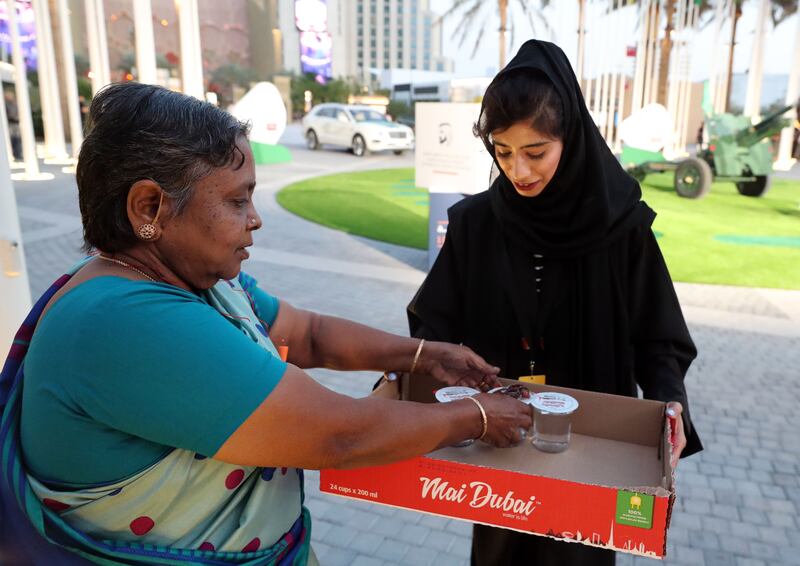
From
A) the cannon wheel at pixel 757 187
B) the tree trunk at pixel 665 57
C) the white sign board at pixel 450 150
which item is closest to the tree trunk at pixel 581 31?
the tree trunk at pixel 665 57

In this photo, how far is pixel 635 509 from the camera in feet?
4.13

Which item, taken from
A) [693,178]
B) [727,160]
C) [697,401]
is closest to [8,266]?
[697,401]

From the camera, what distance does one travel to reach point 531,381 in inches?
75.0

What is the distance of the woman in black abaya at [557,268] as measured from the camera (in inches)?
70.7

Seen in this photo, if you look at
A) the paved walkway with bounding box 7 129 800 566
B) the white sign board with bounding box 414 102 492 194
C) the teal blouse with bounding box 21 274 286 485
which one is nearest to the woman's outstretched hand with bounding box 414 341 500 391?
the teal blouse with bounding box 21 274 286 485

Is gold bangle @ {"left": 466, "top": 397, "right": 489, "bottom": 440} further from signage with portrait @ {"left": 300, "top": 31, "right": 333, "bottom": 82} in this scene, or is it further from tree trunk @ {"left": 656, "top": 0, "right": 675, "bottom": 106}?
signage with portrait @ {"left": 300, "top": 31, "right": 333, "bottom": 82}

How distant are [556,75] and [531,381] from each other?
86 centimetres

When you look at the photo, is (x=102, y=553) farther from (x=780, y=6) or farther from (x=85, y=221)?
(x=780, y=6)

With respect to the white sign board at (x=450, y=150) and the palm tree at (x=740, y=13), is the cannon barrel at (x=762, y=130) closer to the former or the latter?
the white sign board at (x=450, y=150)

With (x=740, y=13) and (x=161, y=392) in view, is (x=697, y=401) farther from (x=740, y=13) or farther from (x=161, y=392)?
(x=740, y=13)

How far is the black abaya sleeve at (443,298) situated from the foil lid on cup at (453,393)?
0.29 meters

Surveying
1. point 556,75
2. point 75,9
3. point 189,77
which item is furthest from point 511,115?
point 75,9

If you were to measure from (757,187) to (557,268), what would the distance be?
14.7m

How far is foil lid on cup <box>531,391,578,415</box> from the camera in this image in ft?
5.32
